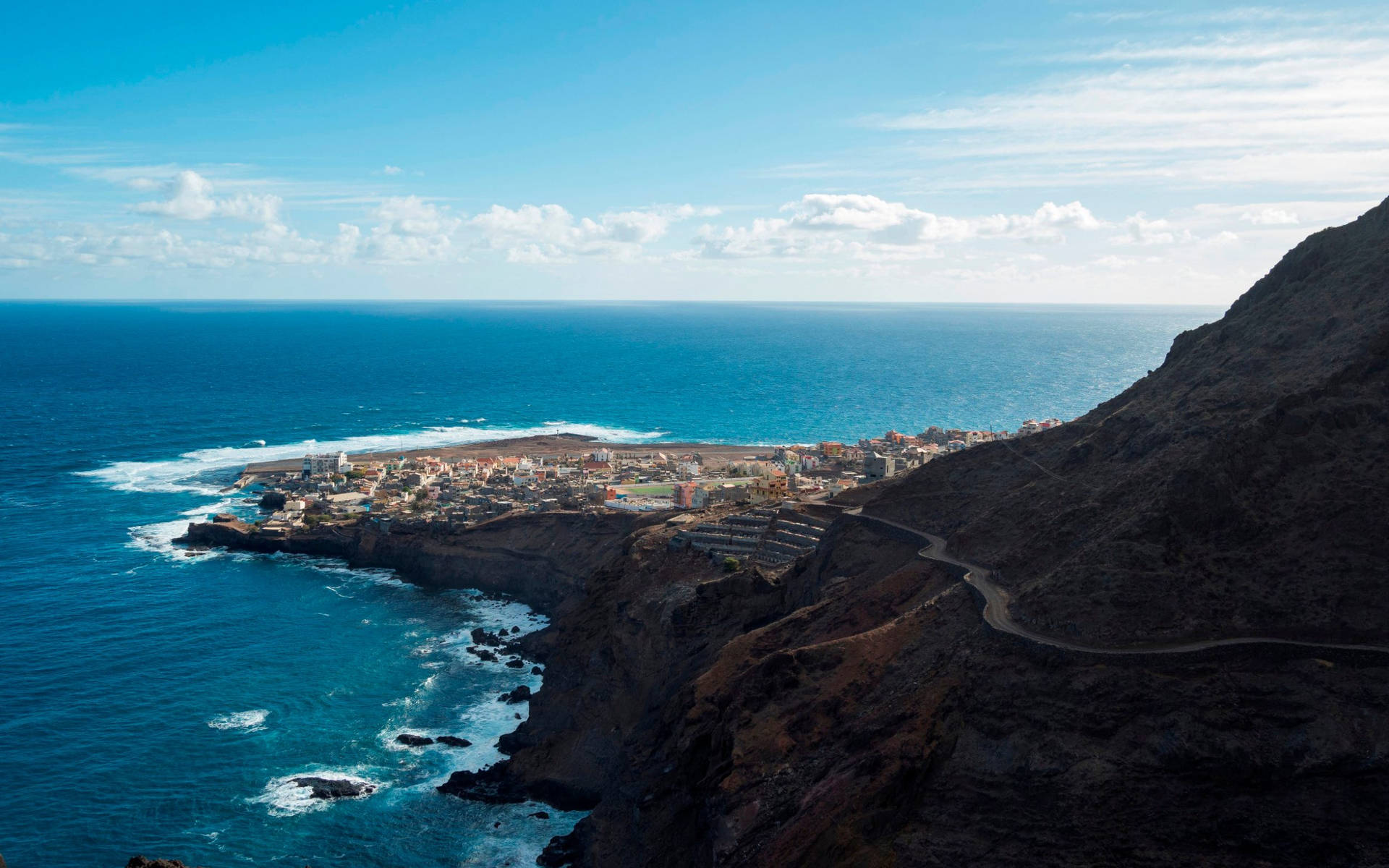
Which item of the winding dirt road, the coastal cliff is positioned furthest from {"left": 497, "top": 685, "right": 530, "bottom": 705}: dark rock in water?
the winding dirt road

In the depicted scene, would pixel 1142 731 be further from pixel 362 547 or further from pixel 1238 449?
pixel 362 547

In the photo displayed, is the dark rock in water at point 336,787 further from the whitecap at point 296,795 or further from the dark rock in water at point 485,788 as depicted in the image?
the dark rock in water at point 485,788

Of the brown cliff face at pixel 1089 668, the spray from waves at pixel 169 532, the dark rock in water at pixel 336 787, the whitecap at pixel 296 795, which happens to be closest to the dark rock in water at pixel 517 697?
the brown cliff face at pixel 1089 668

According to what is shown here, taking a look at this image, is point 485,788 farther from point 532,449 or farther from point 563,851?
point 532,449

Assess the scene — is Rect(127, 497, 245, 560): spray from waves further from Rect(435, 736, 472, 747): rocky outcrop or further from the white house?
Rect(435, 736, 472, 747): rocky outcrop

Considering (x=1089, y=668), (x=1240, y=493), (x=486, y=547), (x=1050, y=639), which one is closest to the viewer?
(x=1089, y=668)

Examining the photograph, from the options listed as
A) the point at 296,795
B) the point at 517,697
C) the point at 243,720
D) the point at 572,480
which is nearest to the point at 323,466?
the point at 572,480
